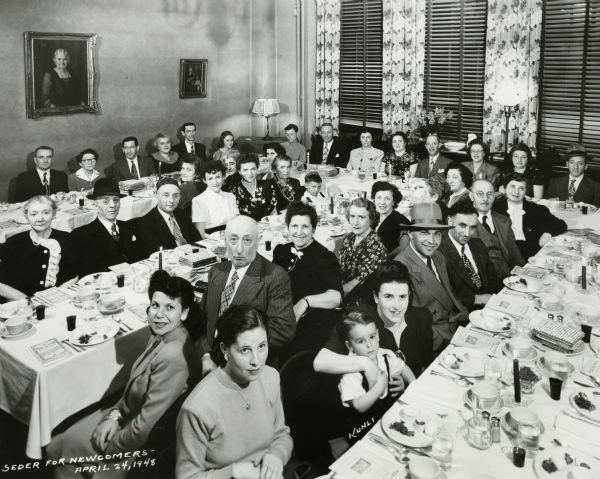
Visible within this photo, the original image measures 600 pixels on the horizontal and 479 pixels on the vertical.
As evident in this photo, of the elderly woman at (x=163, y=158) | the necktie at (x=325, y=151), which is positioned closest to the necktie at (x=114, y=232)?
the elderly woman at (x=163, y=158)

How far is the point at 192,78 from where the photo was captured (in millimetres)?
8539

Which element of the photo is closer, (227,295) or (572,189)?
(227,295)

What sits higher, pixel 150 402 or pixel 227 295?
pixel 227 295

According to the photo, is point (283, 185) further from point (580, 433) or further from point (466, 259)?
point (580, 433)

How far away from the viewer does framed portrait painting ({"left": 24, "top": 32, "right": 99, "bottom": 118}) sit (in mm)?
6512

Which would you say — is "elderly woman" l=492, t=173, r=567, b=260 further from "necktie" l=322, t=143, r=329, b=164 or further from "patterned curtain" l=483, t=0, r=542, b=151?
"necktie" l=322, t=143, r=329, b=164

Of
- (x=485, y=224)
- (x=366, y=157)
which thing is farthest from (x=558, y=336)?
(x=366, y=157)

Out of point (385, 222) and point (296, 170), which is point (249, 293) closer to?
point (385, 222)

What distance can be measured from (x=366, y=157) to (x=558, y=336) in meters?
5.46

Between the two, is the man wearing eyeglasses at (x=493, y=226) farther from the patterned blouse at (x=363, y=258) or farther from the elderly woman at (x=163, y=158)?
the elderly woman at (x=163, y=158)

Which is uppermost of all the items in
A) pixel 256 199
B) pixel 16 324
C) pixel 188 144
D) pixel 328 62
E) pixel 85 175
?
pixel 328 62

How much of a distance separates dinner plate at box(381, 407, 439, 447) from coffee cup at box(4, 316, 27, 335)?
6.36ft

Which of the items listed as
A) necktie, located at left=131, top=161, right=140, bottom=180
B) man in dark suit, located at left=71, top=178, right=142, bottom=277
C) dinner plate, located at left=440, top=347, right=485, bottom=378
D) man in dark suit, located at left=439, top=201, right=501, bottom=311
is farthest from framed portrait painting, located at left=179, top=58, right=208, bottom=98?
dinner plate, located at left=440, top=347, right=485, bottom=378

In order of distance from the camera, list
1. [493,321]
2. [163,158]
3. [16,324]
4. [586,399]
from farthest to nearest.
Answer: [163,158]
[493,321]
[16,324]
[586,399]
